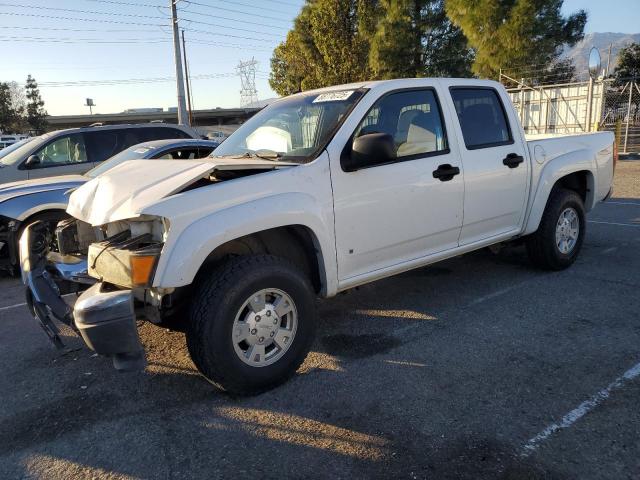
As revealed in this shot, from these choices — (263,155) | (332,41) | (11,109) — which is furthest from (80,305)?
(11,109)

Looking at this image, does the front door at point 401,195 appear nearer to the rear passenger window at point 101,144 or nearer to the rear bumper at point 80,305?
the rear bumper at point 80,305

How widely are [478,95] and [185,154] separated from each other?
447 centimetres

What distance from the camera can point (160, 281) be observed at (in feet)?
9.48

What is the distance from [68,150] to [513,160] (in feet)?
23.5

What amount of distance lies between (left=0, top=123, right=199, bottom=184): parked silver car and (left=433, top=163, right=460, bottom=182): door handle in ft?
21.7

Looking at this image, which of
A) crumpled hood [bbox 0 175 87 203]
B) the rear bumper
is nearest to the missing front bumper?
the rear bumper

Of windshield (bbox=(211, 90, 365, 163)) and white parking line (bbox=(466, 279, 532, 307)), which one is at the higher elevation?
windshield (bbox=(211, 90, 365, 163))

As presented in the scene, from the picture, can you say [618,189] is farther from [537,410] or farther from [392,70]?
[392,70]

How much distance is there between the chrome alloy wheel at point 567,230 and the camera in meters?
5.49

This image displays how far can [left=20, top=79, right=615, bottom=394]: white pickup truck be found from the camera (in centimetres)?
300

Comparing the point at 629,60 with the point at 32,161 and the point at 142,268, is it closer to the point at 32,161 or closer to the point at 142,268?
the point at 32,161

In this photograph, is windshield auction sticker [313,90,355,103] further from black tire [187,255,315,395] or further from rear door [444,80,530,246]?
black tire [187,255,315,395]

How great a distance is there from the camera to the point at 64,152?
8.78 metres

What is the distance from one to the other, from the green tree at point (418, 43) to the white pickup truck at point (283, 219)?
2167 cm
